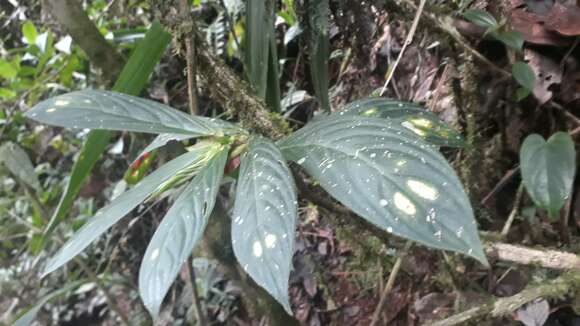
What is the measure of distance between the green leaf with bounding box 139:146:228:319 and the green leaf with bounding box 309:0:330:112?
1.28 feet

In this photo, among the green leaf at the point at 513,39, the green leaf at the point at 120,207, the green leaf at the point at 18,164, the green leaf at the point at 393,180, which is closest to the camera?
the green leaf at the point at 393,180

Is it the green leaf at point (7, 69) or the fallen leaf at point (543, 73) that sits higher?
the fallen leaf at point (543, 73)

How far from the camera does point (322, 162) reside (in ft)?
1.59

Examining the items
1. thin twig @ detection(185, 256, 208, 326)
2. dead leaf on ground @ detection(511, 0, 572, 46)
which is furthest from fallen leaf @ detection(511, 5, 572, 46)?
thin twig @ detection(185, 256, 208, 326)

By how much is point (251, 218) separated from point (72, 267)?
1.58m

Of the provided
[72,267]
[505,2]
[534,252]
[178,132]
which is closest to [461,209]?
[178,132]

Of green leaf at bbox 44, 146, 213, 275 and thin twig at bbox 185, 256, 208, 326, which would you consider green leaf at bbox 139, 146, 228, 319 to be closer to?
green leaf at bbox 44, 146, 213, 275

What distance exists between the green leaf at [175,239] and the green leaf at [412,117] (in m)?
0.20

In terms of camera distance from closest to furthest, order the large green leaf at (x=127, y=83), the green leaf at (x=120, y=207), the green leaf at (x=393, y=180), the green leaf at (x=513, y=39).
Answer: the green leaf at (x=393, y=180) < the green leaf at (x=120, y=207) < the green leaf at (x=513, y=39) < the large green leaf at (x=127, y=83)

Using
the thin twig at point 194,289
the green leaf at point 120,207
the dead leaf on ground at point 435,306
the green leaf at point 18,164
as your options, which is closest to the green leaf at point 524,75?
the dead leaf on ground at point 435,306

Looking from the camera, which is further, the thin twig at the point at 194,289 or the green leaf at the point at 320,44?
the thin twig at the point at 194,289

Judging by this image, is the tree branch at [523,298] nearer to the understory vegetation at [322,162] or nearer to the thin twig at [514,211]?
the understory vegetation at [322,162]

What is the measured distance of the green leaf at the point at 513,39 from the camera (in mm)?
809

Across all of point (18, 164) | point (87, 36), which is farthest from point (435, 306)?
point (18, 164)
